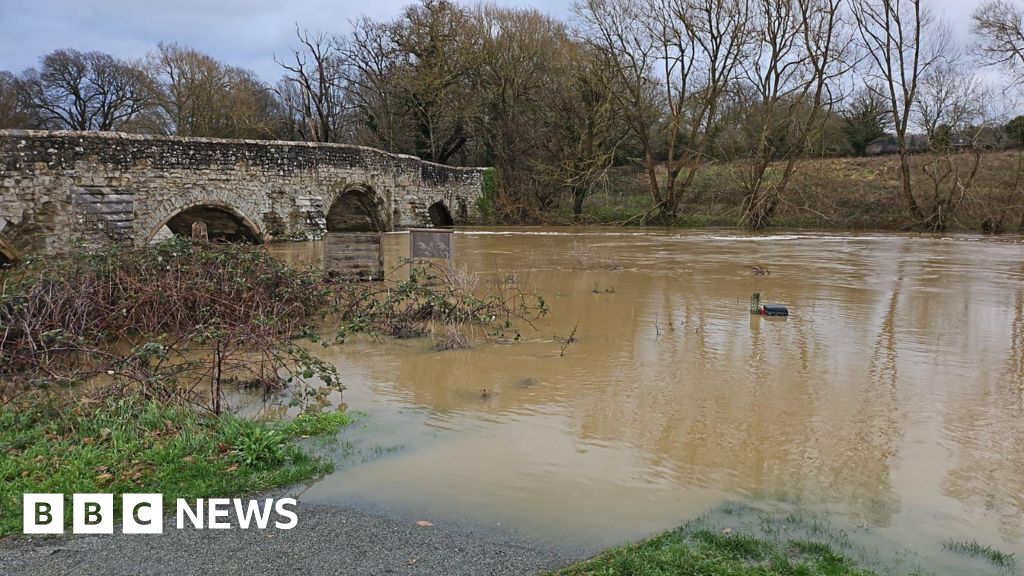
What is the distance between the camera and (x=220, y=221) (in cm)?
2044

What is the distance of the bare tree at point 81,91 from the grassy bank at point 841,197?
27.6 metres

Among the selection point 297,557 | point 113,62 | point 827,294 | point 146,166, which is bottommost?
point 297,557

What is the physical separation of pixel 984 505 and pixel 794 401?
197cm

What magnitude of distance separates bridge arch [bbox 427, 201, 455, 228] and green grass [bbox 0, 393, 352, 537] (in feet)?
87.3

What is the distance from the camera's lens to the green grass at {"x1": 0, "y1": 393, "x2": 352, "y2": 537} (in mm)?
4215

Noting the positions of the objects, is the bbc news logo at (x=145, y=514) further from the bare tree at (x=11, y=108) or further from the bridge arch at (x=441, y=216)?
the bare tree at (x=11, y=108)

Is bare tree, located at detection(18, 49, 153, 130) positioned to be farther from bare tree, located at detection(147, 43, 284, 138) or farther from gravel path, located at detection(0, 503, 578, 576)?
gravel path, located at detection(0, 503, 578, 576)

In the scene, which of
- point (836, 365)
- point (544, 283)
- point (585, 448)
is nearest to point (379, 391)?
point (585, 448)

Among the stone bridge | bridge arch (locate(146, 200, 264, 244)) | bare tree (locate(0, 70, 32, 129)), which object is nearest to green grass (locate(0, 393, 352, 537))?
→ the stone bridge

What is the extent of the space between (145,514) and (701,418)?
13.1 feet

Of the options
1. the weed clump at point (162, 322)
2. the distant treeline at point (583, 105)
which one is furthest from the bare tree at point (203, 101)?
the weed clump at point (162, 322)

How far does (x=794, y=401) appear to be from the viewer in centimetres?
609

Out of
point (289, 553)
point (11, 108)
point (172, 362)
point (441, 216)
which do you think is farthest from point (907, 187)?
point (11, 108)

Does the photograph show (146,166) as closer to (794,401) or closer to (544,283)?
(544,283)
